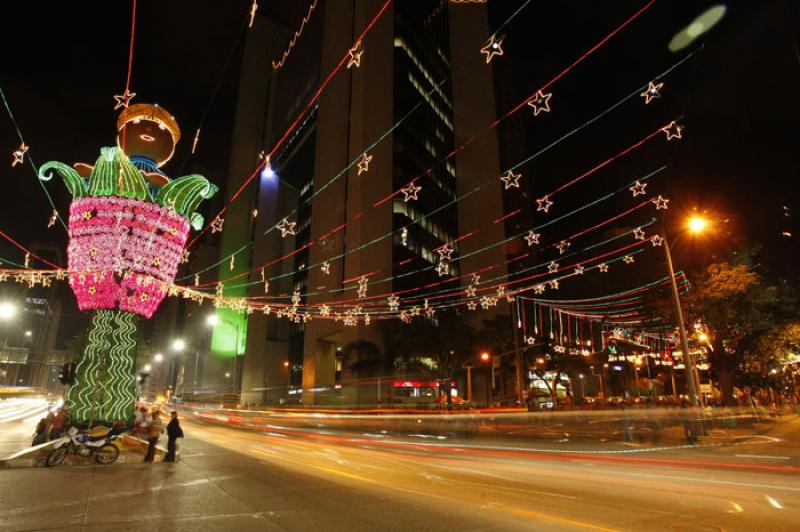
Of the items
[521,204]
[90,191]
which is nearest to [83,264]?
[90,191]

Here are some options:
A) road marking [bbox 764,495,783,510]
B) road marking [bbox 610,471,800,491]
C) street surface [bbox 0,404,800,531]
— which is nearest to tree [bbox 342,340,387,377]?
street surface [bbox 0,404,800,531]

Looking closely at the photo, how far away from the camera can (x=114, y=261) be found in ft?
49.0

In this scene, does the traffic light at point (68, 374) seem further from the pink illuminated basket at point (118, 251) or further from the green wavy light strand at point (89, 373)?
the pink illuminated basket at point (118, 251)

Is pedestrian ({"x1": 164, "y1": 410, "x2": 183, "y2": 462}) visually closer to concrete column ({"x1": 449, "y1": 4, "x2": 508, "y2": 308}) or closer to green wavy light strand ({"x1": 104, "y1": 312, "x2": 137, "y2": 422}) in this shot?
green wavy light strand ({"x1": 104, "y1": 312, "x2": 137, "y2": 422})

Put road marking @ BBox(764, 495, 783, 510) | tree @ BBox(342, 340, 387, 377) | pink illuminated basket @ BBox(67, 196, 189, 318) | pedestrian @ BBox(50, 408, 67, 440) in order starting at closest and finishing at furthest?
road marking @ BBox(764, 495, 783, 510) → pedestrian @ BBox(50, 408, 67, 440) → pink illuminated basket @ BBox(67, 196, 189, 318) → tree @ BBox(342, 340, 387, 377)

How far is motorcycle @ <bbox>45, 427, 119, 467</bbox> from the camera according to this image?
12570 millimetres

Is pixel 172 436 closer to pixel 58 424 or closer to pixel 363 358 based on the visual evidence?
pixel 58 424

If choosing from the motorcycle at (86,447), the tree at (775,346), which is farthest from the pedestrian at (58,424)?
the tree at (775,346)

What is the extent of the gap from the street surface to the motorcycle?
580mm

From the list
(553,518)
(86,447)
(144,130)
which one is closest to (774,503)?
(553,518)

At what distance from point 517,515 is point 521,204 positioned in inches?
3021

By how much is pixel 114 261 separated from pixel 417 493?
11.7 m

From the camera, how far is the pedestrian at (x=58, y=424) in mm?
14791

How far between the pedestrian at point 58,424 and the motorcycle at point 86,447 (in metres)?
2.34
